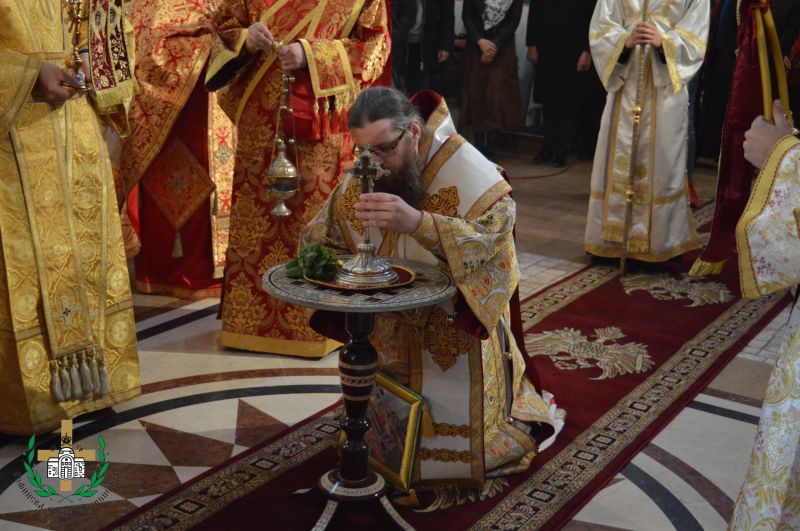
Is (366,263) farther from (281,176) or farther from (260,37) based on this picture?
(260,37)

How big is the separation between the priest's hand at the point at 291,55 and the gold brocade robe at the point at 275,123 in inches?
1.3

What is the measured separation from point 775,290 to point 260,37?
2709mm

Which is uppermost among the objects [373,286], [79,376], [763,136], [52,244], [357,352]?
[763,136]

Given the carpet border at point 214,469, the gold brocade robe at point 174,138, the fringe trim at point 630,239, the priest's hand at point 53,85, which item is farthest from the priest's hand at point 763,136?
the fringe trim at point 630,239

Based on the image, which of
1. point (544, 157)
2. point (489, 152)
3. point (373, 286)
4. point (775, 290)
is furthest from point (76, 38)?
point (544, 157)

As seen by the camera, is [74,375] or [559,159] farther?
[559,159]

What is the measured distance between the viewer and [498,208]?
335 cm

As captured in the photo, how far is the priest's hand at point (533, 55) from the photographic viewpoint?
10453 mm

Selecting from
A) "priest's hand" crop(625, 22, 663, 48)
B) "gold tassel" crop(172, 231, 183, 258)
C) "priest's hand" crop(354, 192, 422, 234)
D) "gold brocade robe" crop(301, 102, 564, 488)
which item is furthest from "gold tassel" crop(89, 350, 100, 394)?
"priest's hand" crop(625, 22, 663, 48)

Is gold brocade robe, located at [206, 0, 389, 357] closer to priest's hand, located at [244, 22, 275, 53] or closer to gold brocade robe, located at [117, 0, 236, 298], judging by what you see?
Answer: priest's hand, located at [244, 22, 275, 53]

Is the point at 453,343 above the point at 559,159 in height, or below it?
above

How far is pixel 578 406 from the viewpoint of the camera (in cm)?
443

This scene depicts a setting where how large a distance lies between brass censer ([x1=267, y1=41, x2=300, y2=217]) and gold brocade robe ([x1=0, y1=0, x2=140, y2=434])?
698 mm

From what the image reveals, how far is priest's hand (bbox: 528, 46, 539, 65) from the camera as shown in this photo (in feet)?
34.3
